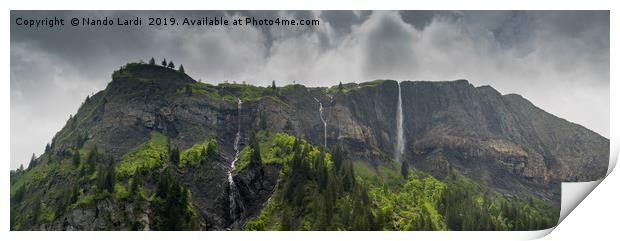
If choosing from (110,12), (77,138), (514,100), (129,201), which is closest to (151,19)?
(110,12)

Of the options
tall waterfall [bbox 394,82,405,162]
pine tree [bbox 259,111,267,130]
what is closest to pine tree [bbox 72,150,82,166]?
pine tree [bbox 259,111,267,130]

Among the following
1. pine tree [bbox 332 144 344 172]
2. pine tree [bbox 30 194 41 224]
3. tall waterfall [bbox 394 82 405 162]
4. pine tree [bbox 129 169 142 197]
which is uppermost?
tall waterfall [bbox 394 82 405 162]

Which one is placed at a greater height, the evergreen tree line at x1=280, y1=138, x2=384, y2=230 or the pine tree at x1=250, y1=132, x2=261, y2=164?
the pine tree at x1=250, y1=132, x2=261, y2=164

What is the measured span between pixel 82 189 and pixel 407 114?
85.0 meters

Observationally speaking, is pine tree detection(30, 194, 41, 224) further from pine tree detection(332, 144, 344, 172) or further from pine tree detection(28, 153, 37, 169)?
pine tree detection(332, 144, 344, 172)

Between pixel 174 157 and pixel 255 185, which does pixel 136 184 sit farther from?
pixel 255 185

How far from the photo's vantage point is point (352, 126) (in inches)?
5148

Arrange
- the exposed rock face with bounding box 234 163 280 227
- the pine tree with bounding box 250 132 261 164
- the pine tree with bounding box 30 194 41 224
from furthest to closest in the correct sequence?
the pine tree with bounding box 250 132 261 164 → the exposed rock face with bounding box 234 163 280 227 → the pine tree with bounding box 30 194 41 224

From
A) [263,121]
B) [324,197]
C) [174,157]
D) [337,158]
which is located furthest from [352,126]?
[324,197]

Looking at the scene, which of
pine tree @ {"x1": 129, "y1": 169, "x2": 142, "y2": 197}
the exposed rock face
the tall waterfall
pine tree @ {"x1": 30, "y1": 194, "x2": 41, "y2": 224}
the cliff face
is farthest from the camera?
the tall waterfall

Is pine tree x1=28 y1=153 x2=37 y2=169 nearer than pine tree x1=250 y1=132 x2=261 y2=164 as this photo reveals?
Yes

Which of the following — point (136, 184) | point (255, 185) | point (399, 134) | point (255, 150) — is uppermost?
point (399, 134)

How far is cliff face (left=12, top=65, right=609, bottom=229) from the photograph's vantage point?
9406 centimetres

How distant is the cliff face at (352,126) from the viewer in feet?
309
